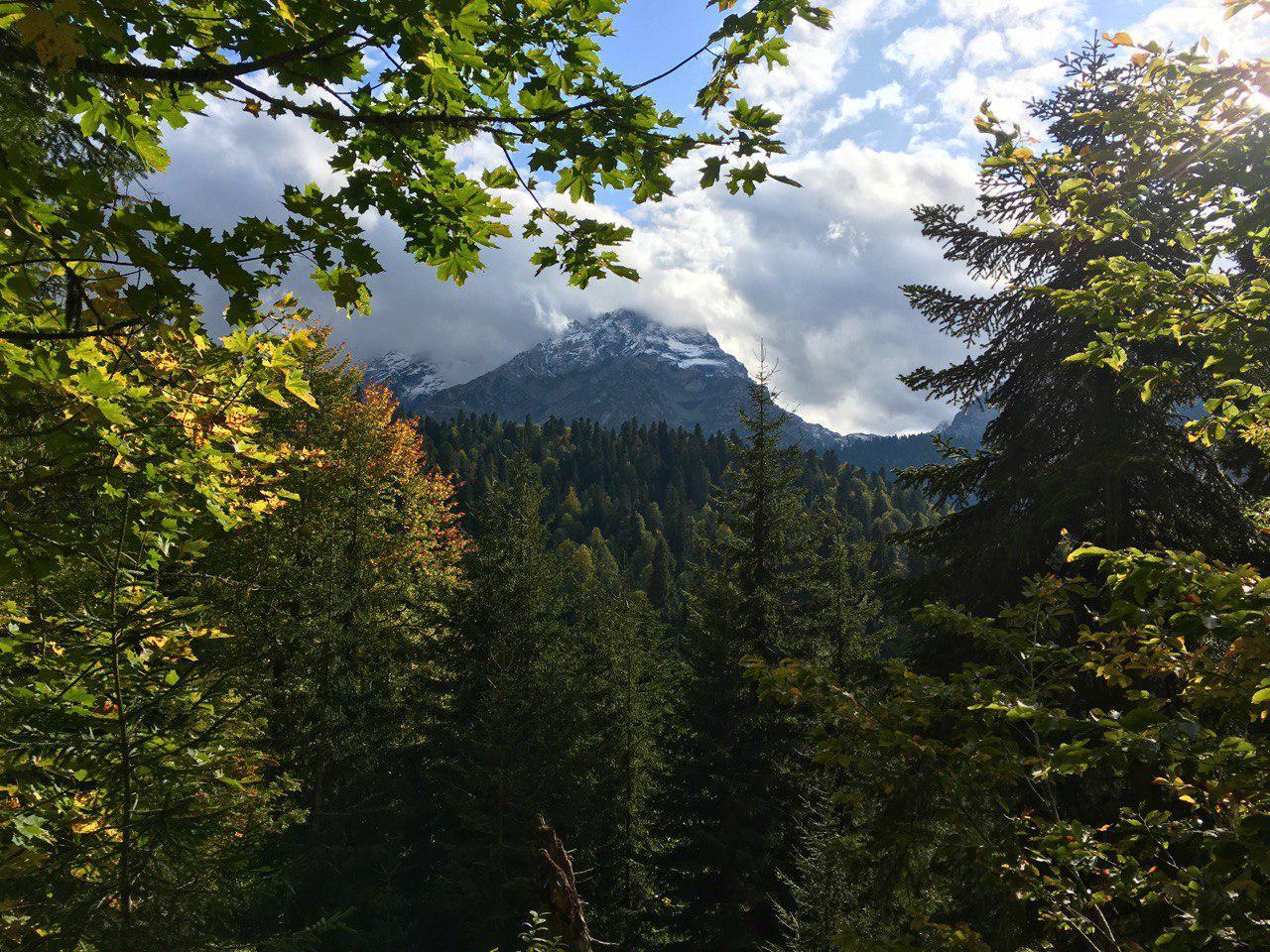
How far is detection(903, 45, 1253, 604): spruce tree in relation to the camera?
881 centimetres

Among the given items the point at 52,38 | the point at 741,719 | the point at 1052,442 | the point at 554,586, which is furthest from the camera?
the point at 554,586

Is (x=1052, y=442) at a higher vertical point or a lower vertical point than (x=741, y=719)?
higher

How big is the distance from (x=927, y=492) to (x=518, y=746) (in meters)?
11.9

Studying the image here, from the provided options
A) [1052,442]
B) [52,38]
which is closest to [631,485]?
[1052,442]

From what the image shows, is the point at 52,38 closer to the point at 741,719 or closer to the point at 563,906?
the point at 563,906

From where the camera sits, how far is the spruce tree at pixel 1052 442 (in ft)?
28.9

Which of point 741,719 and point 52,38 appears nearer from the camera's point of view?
point 52,38

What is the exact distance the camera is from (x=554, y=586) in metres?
21.2

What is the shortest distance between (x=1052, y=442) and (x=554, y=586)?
14.7m

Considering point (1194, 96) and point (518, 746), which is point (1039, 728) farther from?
point (518, 746)

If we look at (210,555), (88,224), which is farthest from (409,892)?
(88,224)

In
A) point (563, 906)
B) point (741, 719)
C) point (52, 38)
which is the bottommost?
point (741, 719)

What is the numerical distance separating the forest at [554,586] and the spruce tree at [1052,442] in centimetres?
8

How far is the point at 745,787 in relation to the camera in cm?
1420
